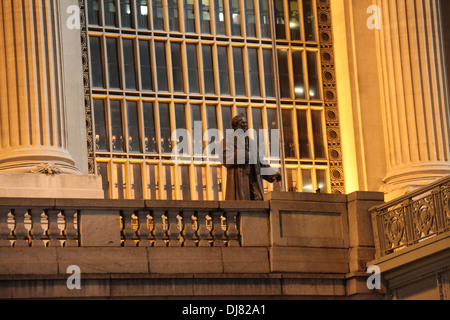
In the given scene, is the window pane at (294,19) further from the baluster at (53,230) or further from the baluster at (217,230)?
the baluster at (53,230)

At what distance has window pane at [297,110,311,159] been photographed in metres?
28.2

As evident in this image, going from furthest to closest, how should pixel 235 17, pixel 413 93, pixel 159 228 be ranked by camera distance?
pixel 235 17 → pixel 413 93 → pixel 159 228

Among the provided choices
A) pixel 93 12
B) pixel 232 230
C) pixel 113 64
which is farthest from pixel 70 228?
pixel 93 12

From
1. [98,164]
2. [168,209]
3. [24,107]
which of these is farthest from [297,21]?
[168,209]

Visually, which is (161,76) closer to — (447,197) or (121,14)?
(121,14)

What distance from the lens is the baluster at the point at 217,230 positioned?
1950 cm

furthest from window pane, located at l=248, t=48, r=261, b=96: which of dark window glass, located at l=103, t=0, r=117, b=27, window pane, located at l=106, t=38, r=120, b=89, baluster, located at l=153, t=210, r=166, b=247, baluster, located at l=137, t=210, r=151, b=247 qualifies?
baluster, located at l=137, t=210, r=151, b=247

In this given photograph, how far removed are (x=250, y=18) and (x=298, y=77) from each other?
1584 millimetres

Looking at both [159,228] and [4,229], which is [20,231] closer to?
[4,229]

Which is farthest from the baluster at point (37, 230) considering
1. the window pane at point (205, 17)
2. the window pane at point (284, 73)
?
the window pane at point (284, 73)

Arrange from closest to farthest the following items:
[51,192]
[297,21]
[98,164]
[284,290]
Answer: [284,290], [51,192], [98,164], [297,21]

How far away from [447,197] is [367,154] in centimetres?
926

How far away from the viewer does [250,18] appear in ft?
93.4

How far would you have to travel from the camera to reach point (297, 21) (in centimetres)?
2892
